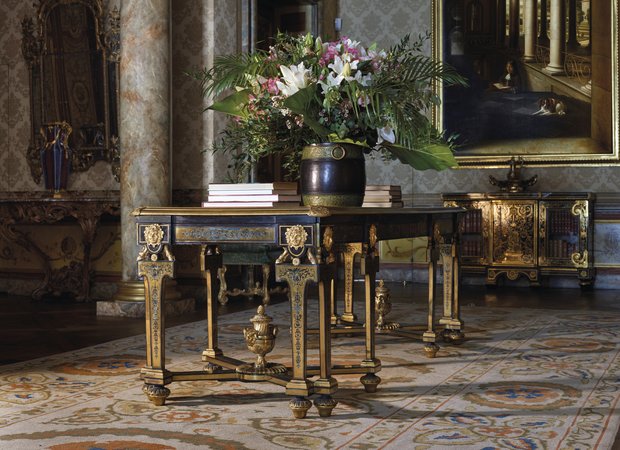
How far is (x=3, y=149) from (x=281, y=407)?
6.62 meters

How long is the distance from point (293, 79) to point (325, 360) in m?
1.27

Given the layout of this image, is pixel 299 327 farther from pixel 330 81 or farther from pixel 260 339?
pixel 330 81

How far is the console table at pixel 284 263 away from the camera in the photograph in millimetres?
3441

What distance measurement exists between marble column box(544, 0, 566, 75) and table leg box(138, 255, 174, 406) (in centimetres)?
754

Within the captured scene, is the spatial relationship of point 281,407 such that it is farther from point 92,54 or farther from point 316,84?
point 92,54

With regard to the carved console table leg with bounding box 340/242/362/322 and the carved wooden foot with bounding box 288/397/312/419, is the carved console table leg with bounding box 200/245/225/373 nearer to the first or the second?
the carved wooden foot with bounding box 288/397/312/419

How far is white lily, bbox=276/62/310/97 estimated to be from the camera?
387cm

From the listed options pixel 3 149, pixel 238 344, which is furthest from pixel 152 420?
pixel 3 149

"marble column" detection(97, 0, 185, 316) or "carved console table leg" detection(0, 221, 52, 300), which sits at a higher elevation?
"marble column" detection(97, 0, 185, 316)

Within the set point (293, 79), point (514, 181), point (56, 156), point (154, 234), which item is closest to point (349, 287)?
point (293, 79)

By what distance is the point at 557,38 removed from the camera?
33.0ft

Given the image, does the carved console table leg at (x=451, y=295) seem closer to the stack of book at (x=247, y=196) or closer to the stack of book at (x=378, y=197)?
the stack of book at (x=378, y=197)

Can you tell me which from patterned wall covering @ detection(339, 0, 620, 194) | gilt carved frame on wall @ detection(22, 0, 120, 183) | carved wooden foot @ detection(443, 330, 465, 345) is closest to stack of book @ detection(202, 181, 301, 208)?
carved wooden foot @ detection(443, 330, 465, 345)

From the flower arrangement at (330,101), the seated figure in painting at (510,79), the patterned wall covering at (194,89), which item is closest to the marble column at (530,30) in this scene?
the seated figure in painting at (510,79)
